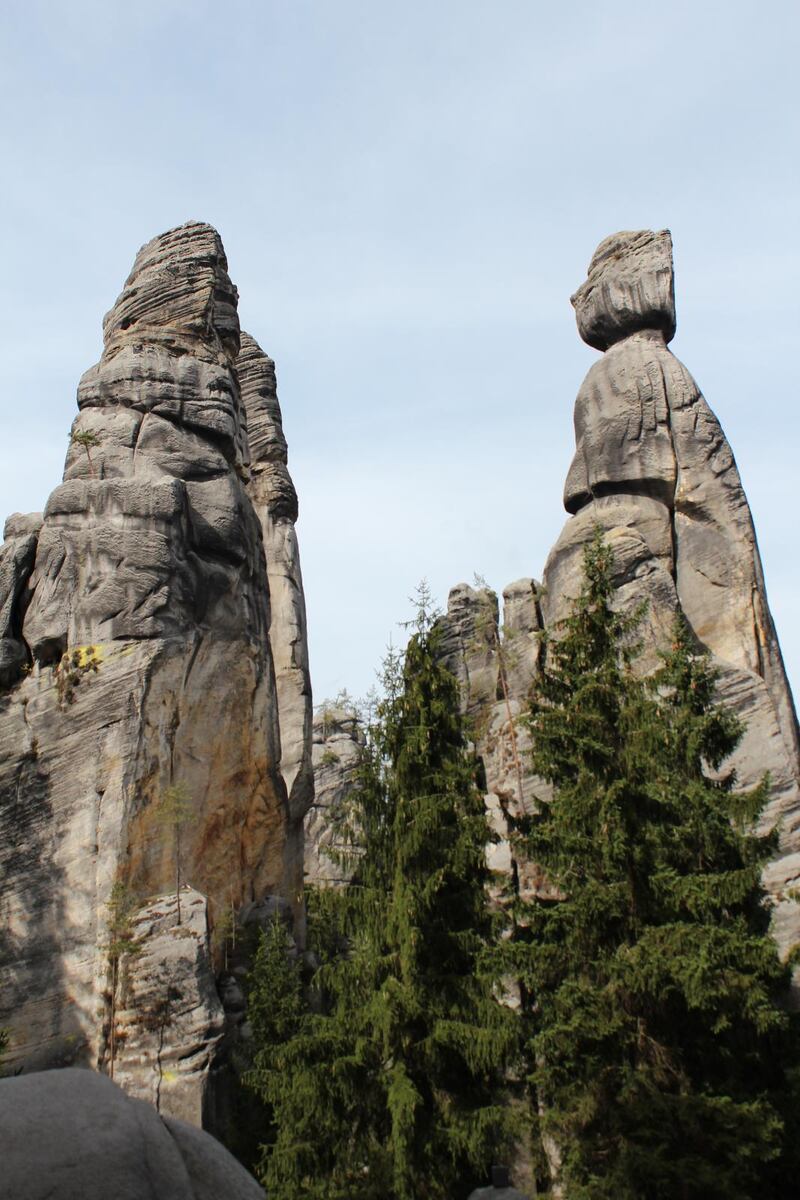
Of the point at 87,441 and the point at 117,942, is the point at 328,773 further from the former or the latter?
the point at 117,942

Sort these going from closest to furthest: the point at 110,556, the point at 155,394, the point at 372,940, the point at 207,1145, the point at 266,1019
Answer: the point at 207,1145 → the point at 372,940 → the point at 266,1019 → the point at 110,556 → the point at 155,394

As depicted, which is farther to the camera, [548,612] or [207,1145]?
[548,612]

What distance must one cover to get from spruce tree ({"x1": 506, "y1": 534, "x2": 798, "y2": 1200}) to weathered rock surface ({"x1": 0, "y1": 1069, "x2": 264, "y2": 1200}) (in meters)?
9.22

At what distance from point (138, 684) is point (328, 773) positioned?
66.9 ft

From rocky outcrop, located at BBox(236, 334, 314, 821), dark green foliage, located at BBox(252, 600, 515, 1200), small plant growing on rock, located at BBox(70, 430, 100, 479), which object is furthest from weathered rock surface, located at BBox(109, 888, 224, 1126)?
small plant growing on rock, located at BBox(70, 430, 100, 479)

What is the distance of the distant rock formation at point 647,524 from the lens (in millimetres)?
29969

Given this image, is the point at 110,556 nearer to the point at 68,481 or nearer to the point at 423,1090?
the point at 68,481

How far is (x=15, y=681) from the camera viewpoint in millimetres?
25297

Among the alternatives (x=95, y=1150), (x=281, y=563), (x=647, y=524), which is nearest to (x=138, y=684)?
(x=281, y=563)

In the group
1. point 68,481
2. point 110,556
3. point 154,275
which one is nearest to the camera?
point 110,556

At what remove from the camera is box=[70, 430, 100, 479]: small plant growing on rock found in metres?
27.0

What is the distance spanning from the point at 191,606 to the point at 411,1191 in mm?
12943

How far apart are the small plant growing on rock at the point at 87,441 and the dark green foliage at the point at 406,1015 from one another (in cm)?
1102

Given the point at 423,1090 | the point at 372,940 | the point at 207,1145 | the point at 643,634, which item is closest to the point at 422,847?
the point at 372,940
